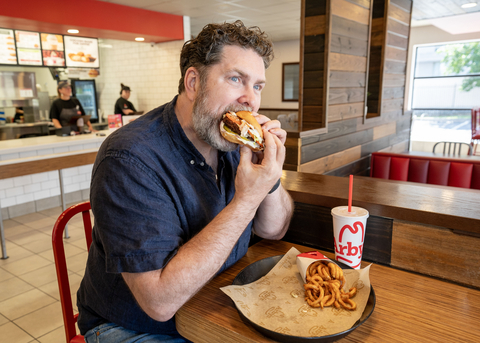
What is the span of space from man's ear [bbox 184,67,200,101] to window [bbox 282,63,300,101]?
30.9ft

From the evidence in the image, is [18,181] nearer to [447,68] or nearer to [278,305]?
[278,305]

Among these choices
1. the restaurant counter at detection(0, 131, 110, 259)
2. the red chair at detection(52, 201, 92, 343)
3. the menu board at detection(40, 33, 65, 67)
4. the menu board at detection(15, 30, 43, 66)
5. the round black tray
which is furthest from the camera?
the menu board at detection(40, 33, 65, 67)

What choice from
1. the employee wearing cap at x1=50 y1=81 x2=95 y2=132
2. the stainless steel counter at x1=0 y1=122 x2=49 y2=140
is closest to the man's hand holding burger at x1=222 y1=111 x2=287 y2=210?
the employee wearing cap at x1=50 y1=81 x2=95 y2=132

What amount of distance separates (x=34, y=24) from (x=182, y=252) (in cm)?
548

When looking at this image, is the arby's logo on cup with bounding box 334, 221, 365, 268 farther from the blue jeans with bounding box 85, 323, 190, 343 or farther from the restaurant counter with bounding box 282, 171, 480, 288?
the blue jeans with bounding box 85, 323, 190, 343

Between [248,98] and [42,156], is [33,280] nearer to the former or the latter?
[42,156]

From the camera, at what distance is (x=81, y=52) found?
22.6 feet

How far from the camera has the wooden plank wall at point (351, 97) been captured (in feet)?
10.8

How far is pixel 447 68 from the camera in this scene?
8.95 meters

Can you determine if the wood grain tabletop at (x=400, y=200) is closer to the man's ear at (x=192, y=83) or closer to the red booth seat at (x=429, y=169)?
the man's ear at (x=192, y=83)

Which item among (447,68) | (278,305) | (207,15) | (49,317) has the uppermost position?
(207,15)

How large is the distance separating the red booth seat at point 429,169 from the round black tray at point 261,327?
2.56 metres

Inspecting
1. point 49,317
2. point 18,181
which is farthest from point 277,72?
point 49,317

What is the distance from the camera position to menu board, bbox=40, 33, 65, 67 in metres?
6.52
